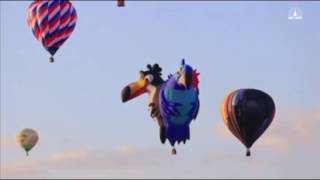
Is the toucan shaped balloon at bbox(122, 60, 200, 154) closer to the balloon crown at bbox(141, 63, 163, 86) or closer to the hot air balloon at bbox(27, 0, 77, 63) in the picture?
the balloon crown at bbox(141, 63, 163, 86)

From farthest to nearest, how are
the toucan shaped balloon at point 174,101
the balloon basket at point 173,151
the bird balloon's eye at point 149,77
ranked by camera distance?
the bird balloon's eye at point 149,77
the balloon basket at point 173,151
the toucan shaped balloon at point 174,101

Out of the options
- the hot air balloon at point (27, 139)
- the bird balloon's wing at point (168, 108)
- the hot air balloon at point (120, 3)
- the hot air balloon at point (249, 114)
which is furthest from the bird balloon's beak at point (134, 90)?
the hot air balloon at point (27, 139)

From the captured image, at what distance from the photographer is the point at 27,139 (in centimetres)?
8100

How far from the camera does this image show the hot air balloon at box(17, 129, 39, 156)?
3157 inches

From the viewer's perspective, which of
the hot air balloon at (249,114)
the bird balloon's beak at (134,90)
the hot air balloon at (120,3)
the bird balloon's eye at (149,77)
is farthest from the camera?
the hot air balloon at (249,114)

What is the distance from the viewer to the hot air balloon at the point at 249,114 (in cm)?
6425

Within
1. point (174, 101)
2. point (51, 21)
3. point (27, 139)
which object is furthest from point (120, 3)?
point (27, 139)

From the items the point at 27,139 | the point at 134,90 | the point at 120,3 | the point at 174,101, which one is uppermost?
the point at 120,3

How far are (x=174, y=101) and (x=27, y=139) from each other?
24228 millimetres

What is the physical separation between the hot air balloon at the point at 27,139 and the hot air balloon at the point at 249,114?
1892 cm

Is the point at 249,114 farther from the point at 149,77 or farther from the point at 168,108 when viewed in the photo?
the point at 168,108

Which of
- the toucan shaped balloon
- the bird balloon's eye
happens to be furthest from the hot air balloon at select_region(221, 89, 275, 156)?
Answer: the bird balloon's eye

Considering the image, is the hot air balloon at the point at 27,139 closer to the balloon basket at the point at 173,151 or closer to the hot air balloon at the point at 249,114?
the hot air balloon at the point at 249,114

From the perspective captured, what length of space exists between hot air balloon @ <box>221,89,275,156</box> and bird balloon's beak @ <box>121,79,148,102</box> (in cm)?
589
